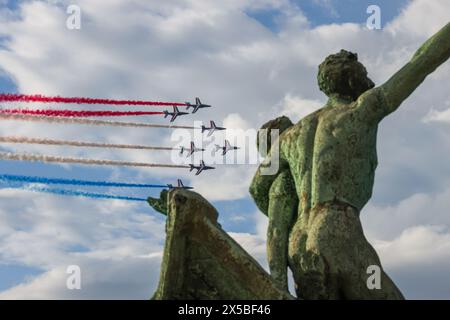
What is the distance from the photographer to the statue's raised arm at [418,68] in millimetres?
10922

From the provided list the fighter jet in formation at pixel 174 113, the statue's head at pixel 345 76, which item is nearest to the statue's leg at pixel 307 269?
the statue's head at pixel 345 76

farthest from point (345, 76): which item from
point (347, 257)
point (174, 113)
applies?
point (174, 113)

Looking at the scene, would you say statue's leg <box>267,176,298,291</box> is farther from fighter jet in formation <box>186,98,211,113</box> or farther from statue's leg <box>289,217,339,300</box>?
A: fighter jet in formation <box>186,98,211,113</box>

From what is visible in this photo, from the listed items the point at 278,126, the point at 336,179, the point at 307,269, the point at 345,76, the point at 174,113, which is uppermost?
the point at 174,113

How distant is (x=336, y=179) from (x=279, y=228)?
4.81ft

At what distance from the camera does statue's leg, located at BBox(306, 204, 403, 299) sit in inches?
405

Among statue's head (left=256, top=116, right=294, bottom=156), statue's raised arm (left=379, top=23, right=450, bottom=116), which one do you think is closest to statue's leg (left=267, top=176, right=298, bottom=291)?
statue's head (left=256, top=116, right=294, bottom=156)

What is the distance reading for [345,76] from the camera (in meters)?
11.8

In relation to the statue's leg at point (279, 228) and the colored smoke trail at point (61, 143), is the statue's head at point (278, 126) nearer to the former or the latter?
the statue's leg at point (279, 228)

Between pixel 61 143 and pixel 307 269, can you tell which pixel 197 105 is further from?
pixel 307 269

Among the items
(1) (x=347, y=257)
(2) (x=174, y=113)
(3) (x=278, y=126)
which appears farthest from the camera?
(2) (x=174, y=113)

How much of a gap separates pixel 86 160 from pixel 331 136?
140 ft
